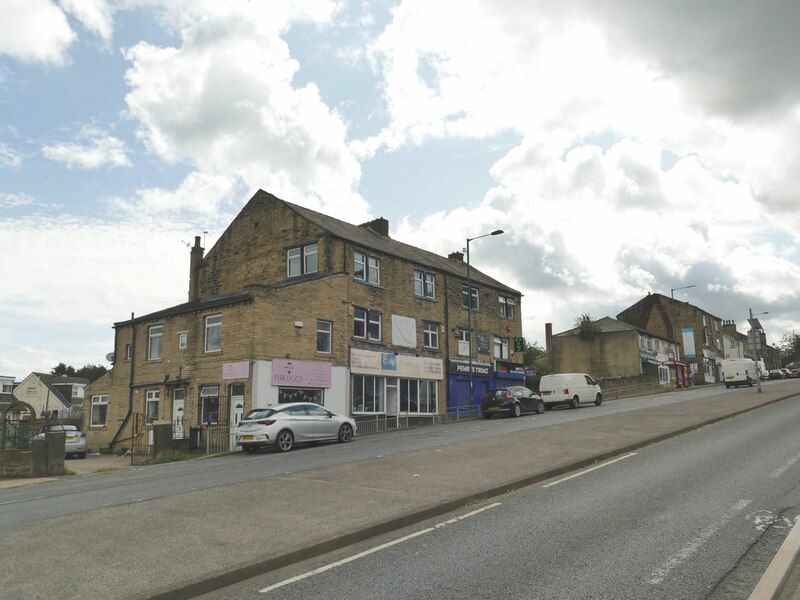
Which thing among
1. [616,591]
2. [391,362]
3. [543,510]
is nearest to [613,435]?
[543,510]

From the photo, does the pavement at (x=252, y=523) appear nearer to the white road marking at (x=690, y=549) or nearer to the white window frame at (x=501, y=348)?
the white road marking at (x=690, y=549)

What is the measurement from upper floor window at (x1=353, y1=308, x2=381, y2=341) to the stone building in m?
0.07

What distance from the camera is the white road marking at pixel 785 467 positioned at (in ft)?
33.0

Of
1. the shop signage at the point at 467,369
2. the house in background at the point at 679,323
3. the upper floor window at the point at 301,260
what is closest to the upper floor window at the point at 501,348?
the shop signage at the point at 467,369

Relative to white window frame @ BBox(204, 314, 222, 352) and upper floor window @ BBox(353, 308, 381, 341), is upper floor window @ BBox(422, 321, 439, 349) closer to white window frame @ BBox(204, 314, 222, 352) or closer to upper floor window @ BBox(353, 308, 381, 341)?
upper floor window @ BBox(353, 308, 381, 341)

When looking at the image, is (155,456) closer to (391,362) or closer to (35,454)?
(35,454)

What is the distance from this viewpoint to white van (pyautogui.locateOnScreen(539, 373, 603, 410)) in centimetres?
3453

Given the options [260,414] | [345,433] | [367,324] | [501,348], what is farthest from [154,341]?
[501,348]

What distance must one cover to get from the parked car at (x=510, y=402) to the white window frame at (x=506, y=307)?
11.6 metres

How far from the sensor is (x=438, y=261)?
133 ft

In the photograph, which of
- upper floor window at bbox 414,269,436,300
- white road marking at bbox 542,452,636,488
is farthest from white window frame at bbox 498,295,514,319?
white road marking at bbox 542,452,636,488

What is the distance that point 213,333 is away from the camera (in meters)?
27.2

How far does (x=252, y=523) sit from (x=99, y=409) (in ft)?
90.7

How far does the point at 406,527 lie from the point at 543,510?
1.89m
